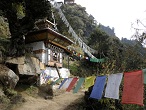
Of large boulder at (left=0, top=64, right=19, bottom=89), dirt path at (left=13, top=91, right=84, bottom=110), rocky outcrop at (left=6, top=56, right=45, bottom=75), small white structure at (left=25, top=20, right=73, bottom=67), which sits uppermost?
small white structure at (left=25, top=20, right=73, bottom=67)

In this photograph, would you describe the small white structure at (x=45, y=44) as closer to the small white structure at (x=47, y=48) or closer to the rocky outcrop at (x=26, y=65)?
the small white structure at (x=47, y=48)

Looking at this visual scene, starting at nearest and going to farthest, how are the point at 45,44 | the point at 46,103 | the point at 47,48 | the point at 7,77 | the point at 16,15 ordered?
the point at 7,77 < the point at 46,103 < the point at 16,15 < the point at 45,44 < the point at 47,48

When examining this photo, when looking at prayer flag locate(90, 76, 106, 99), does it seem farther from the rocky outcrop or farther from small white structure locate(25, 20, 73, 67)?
small white structure locate(25, 20, 73, 67)

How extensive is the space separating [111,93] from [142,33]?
6.58 metres

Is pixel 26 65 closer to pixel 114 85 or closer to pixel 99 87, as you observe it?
pixel 99 87

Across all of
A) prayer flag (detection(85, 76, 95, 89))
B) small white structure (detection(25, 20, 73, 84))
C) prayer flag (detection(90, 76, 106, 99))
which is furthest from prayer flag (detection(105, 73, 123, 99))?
small white structure (detection(25, 20, 73, 84))

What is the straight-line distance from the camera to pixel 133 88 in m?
6.55

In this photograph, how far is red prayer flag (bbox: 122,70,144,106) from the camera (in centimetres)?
630

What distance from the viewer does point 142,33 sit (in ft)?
42.1

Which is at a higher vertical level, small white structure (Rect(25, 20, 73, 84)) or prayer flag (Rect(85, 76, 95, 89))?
small white structure (Rect(25, 20, 73, 84))

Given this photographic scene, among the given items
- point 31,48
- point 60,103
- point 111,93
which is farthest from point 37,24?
point 111,93

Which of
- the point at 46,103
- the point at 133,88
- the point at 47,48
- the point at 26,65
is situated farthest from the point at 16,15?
the point at 133,88

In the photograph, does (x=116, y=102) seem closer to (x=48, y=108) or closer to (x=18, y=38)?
(x=48, y=108)

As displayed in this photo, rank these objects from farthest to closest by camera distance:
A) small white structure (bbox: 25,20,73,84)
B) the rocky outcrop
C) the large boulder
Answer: small white structure (bbox: 25,20,73,84), the rocky outcrop, the large boulder
